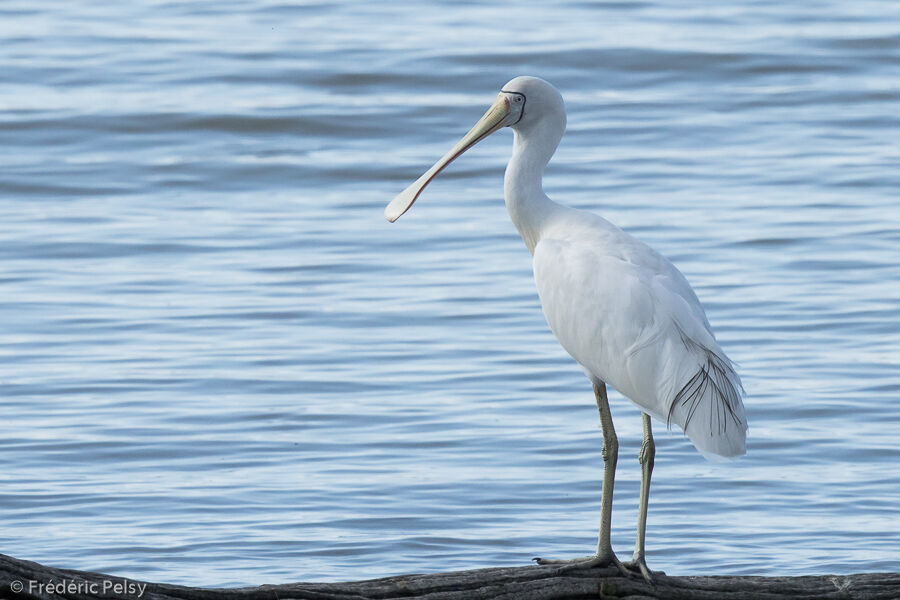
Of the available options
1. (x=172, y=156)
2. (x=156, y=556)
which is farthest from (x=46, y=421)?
(x=172, y=156)

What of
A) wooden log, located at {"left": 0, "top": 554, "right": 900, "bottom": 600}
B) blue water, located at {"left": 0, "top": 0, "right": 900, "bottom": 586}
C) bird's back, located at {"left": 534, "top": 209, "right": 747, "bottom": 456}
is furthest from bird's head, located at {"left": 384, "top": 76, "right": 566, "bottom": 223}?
blue water, located at {"left": 0, "top": 0, "right": 900, "bottom": 586}

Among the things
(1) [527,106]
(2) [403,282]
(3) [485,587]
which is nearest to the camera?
(3) [485,587]

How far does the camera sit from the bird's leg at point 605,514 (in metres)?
6.37

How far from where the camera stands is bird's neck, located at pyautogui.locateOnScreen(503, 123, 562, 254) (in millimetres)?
7008

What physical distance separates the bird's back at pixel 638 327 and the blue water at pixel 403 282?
255cm

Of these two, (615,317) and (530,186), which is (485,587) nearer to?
(615,317)

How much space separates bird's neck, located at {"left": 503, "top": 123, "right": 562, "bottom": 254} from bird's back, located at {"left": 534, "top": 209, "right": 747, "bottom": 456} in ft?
0.25

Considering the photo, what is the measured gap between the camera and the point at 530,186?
23.0 ft

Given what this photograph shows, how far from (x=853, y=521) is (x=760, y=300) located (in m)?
4.03

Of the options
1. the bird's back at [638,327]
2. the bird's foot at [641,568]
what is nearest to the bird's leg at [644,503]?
the bird's foot at [641,568]

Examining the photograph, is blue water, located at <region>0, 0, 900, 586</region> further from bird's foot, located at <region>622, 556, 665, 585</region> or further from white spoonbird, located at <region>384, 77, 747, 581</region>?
bird's foot, located at <region>622, 556, 665, 585</region>

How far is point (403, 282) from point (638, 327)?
7455 mm

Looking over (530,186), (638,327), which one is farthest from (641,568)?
(530,186)

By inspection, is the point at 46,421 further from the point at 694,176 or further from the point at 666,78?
the point at 666,78
